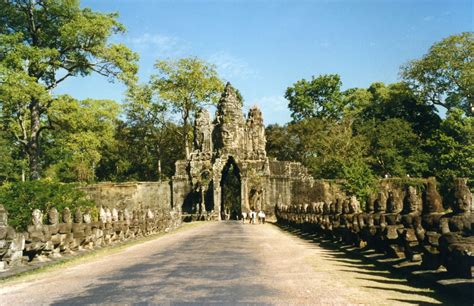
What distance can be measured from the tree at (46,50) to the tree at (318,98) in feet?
162

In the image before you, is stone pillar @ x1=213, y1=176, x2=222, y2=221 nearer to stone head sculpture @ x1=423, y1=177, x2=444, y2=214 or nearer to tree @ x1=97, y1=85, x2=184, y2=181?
tree @ x1=97, y1=85, x2=184, y2=181

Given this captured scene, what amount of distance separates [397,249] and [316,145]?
62.3 meters

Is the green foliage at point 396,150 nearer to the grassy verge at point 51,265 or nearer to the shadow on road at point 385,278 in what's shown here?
the shadow on road at point 385,278

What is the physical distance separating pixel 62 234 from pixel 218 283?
8.55 m

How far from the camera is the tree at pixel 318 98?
87438 millimetres

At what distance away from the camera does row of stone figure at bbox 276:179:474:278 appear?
344 inches

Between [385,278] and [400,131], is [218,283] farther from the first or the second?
[400,131]

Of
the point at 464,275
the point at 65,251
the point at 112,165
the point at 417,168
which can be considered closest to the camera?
the point at 464,275

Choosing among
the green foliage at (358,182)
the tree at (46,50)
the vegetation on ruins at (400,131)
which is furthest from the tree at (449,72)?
the tree at (46,50)

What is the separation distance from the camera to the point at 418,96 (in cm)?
7194

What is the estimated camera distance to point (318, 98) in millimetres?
89500

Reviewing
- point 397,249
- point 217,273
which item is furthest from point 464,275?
point 217,273

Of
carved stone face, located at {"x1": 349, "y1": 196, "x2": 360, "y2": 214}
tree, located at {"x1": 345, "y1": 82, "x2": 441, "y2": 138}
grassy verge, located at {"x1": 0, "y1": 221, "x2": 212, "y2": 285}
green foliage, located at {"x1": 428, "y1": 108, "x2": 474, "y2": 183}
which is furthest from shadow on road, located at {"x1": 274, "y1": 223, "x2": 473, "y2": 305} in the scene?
tree, located at {"x1": 345, "y1": 82, "x2": 441, "y2": 138}

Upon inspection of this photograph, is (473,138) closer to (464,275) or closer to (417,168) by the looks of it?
(417,168)
